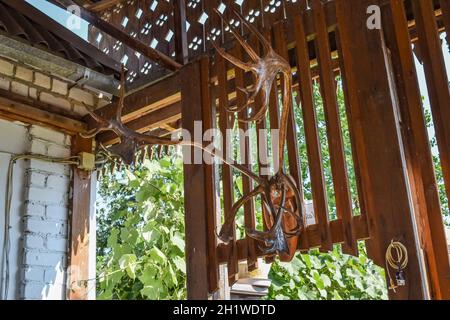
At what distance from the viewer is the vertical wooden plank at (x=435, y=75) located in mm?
1883

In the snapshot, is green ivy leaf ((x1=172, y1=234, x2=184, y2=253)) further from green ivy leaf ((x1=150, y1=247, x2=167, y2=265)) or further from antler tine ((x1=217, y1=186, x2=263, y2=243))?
antler tine ((x1=217, y1=186, x2=263, y2=243))

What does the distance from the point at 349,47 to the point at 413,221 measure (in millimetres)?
800

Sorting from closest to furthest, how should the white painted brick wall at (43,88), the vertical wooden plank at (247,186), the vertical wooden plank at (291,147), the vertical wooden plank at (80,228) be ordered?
1. the vertical wooden plank at (291,147)
2. the vertical wooden plank at (247,186)
3. the white painted brick wall at (43,88)
4. the vertical wooden plank at (80,228)

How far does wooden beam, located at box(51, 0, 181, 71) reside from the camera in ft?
8.50

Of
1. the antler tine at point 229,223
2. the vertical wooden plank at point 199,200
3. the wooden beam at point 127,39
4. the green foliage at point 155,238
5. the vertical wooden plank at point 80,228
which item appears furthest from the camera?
the green foliage at point 155,238

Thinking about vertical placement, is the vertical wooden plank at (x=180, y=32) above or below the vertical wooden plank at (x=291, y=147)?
above

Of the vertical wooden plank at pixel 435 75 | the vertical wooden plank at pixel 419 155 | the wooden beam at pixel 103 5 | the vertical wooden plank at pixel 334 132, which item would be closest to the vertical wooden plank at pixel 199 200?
the vertical wooden plank at pixel 334 132

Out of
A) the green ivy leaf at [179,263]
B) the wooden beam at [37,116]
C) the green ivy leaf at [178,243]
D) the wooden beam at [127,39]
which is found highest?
the wooden beam at [127,39]

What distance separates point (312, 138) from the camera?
88.5 inches

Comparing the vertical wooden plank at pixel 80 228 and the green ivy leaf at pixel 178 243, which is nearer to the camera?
the vertical wooden plank at pixel 80 228

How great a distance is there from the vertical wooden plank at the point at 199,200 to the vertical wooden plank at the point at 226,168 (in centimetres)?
7

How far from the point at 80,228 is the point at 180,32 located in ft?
4.72

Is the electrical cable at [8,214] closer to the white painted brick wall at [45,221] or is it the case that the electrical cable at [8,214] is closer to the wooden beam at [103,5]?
the white painted brick wall at [45,221]

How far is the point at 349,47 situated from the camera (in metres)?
2.23
